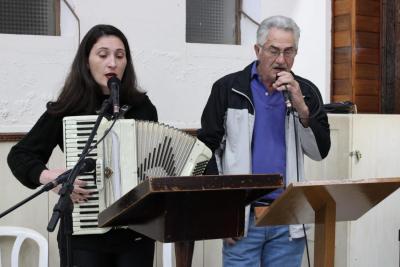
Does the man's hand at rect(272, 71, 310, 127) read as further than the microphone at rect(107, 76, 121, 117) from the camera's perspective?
Yes

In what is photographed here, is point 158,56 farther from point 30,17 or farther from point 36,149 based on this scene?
point 36,149

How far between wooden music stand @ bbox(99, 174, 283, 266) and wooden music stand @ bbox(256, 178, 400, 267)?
0.12 meters

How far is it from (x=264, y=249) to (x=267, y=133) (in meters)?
0.51

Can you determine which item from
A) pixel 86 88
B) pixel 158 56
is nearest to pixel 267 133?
pixel 86 88

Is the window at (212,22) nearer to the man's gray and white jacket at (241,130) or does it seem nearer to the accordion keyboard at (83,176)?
the man's gray and white jacket at (241,130)

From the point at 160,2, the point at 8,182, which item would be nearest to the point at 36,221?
the point at 8,182

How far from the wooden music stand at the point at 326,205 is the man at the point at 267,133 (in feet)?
1.73

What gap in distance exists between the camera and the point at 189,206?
167 centimetres

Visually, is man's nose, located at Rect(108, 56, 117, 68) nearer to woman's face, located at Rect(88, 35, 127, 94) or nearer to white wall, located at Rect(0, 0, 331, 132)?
woman's face, located at Rect(88, 35, 127, 94)

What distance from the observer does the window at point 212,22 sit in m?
4.21

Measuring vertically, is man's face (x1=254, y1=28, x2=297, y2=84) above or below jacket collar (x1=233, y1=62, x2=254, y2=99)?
above

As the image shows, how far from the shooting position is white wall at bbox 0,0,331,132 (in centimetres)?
350

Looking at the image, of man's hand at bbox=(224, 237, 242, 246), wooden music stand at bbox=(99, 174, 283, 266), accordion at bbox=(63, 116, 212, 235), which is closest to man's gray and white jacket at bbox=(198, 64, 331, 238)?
man's hand at bbox=(224, 237, 242, 246)

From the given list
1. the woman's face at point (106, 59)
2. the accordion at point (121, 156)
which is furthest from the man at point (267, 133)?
the woman's face at point (106, 59)
